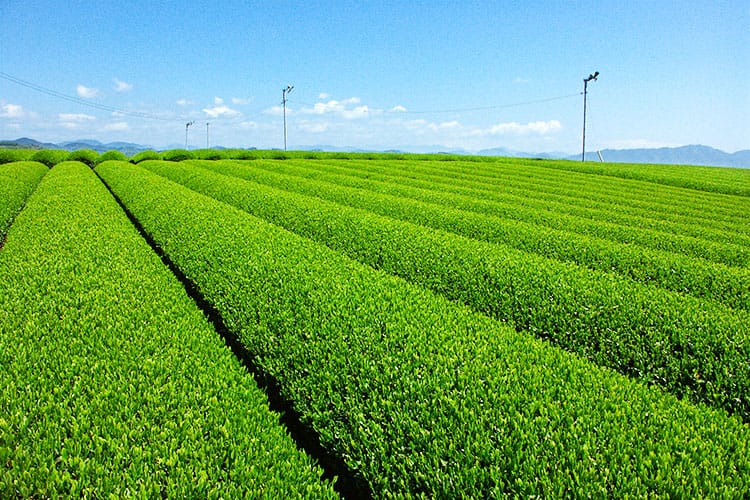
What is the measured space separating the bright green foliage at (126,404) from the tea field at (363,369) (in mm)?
17

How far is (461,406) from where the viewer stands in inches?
126

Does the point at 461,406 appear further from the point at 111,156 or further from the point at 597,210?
the point at 111,156

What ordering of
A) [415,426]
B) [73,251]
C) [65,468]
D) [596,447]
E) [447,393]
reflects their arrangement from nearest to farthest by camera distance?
[65,468] < [596,447] < [415,426] < [447,393] < [73,251]

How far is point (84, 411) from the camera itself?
9.96 feet

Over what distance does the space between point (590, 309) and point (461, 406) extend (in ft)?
10.4

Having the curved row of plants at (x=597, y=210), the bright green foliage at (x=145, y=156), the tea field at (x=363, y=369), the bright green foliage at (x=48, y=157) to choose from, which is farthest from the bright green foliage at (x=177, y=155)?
the tea field at (x=363, y=369)

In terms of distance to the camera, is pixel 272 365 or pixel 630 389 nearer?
pixel 630 389

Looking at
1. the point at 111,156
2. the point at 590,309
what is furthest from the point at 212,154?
the point at 590,309

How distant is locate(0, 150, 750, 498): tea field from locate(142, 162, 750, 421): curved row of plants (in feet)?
0.09

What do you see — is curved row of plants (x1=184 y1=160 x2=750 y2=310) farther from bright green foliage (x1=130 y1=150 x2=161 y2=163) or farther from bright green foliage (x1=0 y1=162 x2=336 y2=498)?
bright green foliage (x1=130 y1=150 x2=161 y2=163)

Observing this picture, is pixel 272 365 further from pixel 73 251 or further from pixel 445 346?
pixel 73 251

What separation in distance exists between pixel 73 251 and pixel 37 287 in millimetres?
1738

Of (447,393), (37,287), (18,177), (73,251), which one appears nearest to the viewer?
(447,393)

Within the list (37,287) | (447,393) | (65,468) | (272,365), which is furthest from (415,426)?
(37,287)
